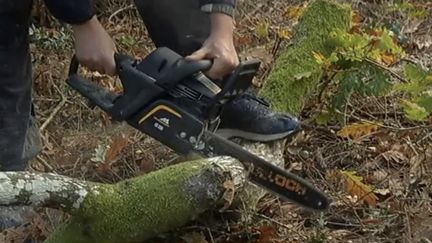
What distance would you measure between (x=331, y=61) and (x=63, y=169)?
1216 millimetres

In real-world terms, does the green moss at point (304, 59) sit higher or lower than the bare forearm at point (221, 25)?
lower

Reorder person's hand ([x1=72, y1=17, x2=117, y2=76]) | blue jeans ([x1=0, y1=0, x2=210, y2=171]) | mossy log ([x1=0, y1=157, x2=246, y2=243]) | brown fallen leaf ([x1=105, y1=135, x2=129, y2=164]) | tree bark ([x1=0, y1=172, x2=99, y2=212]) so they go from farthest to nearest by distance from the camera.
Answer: brown fallen leaf ([x1=105, y1=135, x2=129, y2=164])
blue jeans ([x1=0, y1=0, x2=210, y2=171])
person's hand ([x1=72, y1=17, x2=117, y2=76])
mossy log ([x1=0, y1=157, x2=246, y2=243])
tree bark ([x1=0, y1=172, x2=99, y2=212])

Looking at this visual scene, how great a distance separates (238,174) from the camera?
262 cm

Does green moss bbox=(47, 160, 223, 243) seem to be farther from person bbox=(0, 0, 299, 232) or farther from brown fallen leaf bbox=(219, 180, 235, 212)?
person bbox=(0, 0, 299, 232)

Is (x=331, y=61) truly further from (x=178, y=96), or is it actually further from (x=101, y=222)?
(x=101, y=222)

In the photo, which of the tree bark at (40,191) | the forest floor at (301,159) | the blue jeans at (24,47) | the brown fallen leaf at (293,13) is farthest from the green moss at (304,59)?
the tree bark at (40,191)

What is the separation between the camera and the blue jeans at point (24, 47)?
3234 millimetres

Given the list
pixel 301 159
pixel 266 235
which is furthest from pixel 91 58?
pixel 301 159

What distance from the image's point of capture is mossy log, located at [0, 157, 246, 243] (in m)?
2.56

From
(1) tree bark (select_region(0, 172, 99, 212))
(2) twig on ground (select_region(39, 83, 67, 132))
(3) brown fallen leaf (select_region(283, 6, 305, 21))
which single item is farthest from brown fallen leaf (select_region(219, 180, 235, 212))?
(3) brown fallen leaf (select_region(283, 6, 305, 21))

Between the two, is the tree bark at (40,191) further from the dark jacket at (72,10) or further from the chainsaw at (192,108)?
the dark jacket at (72,10)

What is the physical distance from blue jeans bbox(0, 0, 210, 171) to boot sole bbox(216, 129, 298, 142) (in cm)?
46

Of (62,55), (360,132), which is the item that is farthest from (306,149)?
(62,55)

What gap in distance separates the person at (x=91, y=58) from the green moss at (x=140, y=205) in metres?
0.60
